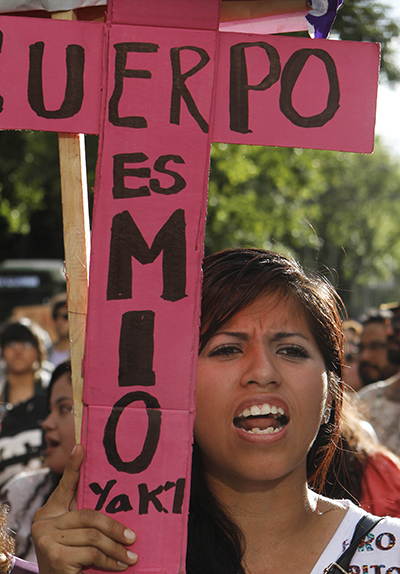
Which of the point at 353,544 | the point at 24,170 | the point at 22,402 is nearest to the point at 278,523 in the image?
the point at 353,544

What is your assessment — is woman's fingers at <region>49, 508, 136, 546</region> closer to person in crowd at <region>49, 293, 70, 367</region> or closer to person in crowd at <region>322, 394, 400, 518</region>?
person in crowd at <region>322, 394, 400, 518</region>

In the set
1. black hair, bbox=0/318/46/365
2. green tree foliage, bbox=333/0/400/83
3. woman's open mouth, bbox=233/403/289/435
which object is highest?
green tree foliage, bbox=333/0/400/83

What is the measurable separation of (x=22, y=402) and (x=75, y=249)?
102 inches

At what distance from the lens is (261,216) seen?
36.1 ft

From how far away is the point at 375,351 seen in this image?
509 cm

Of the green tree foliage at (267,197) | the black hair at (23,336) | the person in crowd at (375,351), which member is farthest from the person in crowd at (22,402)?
the person in crowd at (375,351)

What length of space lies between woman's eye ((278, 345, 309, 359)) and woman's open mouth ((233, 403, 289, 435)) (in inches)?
6.6

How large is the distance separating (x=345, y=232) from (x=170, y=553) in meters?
27.1

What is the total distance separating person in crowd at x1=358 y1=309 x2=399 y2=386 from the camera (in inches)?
198

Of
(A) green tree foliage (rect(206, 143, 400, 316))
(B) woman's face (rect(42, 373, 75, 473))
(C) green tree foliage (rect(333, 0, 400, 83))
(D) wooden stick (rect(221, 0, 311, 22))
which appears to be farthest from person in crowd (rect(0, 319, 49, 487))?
(C) green tree foliage (rect(333, 0, 400, 83))

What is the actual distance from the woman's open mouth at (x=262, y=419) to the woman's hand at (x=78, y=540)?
0.37 metres

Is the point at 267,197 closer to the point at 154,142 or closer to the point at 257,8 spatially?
the point at 257,8

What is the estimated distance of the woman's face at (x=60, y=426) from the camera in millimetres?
2936

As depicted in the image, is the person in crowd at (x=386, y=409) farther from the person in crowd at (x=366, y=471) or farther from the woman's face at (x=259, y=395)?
the woman's face at (x=259, y=395)
